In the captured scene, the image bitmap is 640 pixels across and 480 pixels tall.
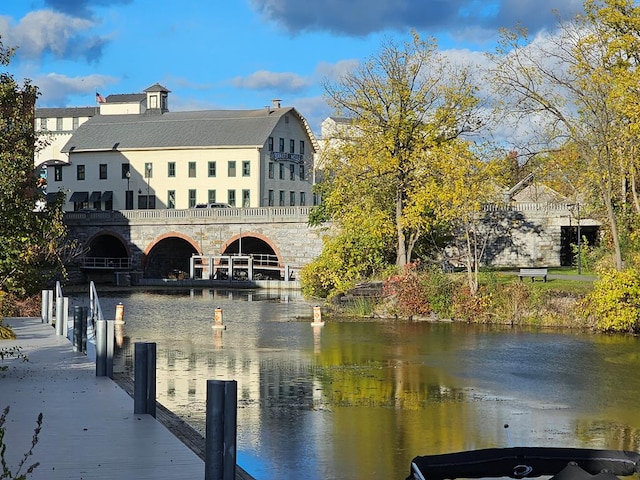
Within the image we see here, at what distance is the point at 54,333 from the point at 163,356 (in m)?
3.17

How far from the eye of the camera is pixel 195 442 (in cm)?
1201

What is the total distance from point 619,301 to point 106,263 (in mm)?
44959

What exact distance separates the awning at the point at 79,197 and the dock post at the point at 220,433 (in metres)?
76.8

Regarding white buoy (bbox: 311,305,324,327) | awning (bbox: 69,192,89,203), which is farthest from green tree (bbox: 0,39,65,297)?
awning (bbox: 69,192,89,203)

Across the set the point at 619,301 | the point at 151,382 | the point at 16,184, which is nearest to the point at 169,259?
the point at 619,301

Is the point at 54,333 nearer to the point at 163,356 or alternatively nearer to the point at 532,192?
the point at 163,356

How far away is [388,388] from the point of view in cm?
1916

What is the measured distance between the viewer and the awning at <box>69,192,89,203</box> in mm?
83812

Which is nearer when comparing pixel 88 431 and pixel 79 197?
pixel 88 431

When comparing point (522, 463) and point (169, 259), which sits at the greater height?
point (169, 259)

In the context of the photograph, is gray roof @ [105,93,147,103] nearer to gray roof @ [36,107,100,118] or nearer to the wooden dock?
gray roof @ [36,107,100,118]

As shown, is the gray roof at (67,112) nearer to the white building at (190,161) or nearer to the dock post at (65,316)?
the white building at (190,161)

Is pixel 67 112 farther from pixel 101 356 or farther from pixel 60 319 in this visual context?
pixel 101 356

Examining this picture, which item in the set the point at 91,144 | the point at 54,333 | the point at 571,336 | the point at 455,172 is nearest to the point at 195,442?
the point at 54,333
